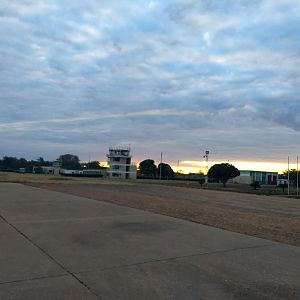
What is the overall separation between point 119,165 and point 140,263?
136m

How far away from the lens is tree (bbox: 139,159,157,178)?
151 m

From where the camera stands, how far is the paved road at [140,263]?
19.2 feet

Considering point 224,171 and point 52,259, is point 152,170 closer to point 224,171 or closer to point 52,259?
point 224,171

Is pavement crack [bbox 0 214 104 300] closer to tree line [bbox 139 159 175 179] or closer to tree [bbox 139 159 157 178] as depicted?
tree line [bbox 139 159 175 179]

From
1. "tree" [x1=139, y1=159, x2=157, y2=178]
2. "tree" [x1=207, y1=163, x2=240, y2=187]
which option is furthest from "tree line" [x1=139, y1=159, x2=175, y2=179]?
"tree" [x1=207, y1=163, x2=240, y2=187]

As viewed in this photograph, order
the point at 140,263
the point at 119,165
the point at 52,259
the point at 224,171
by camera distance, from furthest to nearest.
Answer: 1. the point at 119,165
2. the point at 224,171
3. the point at 52,259
4. the point at 140,263

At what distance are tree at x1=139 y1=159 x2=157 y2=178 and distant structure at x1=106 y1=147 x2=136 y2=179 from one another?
838cm

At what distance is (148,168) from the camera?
151m

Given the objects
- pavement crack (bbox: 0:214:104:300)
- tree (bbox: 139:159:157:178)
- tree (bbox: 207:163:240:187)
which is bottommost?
pavement crack (bbox: 0:214:104:300)

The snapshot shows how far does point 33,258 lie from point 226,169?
84.2 m

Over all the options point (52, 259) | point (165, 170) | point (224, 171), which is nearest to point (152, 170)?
→ point (165, 170)

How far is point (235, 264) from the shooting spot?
24.6ft

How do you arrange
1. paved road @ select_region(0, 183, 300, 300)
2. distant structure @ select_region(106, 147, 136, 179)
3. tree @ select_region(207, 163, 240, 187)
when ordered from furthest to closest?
distant structure @ select_region(106, 147, 136, 179) < tree @ select_region(207, 163, 240, 187) < paved road @ select_region(0, 183, 300, 300)

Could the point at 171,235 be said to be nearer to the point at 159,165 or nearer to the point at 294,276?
the point at 294,276
